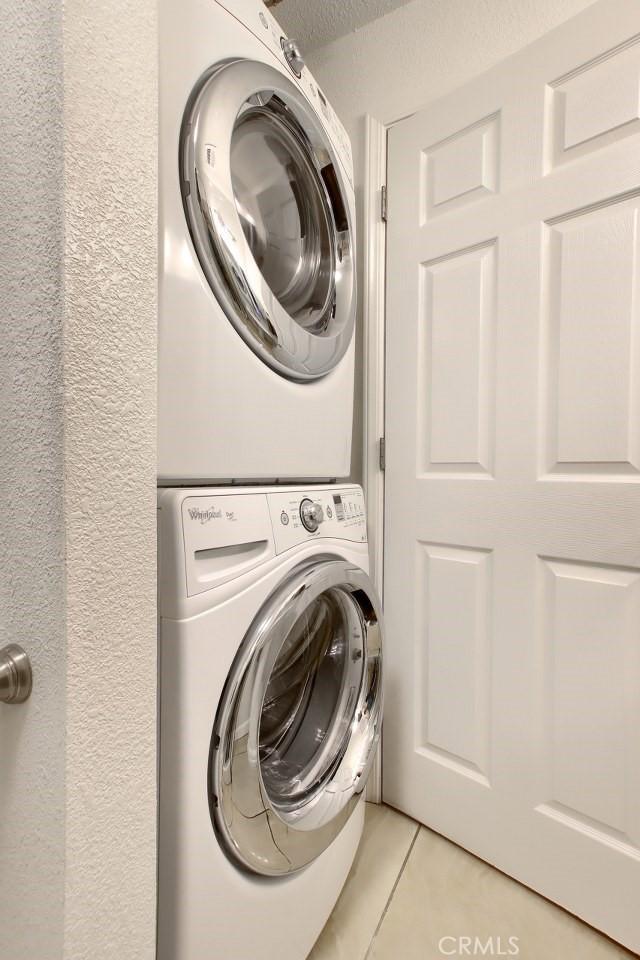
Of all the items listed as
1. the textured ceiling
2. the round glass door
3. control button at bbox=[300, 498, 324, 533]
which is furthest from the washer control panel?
the textured ceiling

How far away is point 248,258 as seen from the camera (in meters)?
0.75

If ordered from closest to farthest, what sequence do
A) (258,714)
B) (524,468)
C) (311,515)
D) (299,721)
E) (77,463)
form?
(77,463)
(258,714)
(311,515)
(299,721)
(524,468)

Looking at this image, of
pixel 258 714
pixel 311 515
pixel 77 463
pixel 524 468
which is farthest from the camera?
pixel 524 468

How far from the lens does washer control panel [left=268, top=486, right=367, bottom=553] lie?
32.7 inches

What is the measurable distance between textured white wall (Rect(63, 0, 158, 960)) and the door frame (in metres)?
0.92

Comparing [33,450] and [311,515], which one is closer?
[33,450]

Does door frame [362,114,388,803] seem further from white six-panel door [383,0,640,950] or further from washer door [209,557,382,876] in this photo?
washer door [209,557,382,876]

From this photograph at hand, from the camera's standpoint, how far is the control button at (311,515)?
886mm

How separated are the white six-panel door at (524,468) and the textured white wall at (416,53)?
10 cm

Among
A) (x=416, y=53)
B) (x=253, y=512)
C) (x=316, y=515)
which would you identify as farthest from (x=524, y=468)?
(x=416, y=53)

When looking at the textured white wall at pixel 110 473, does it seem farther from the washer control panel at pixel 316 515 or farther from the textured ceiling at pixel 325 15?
the textured ceiling at pixel 325 15

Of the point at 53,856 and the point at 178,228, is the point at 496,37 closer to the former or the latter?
the point at 178,228

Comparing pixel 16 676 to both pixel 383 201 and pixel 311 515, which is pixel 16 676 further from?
pixel 383 201

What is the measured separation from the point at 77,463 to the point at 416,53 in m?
1.52
